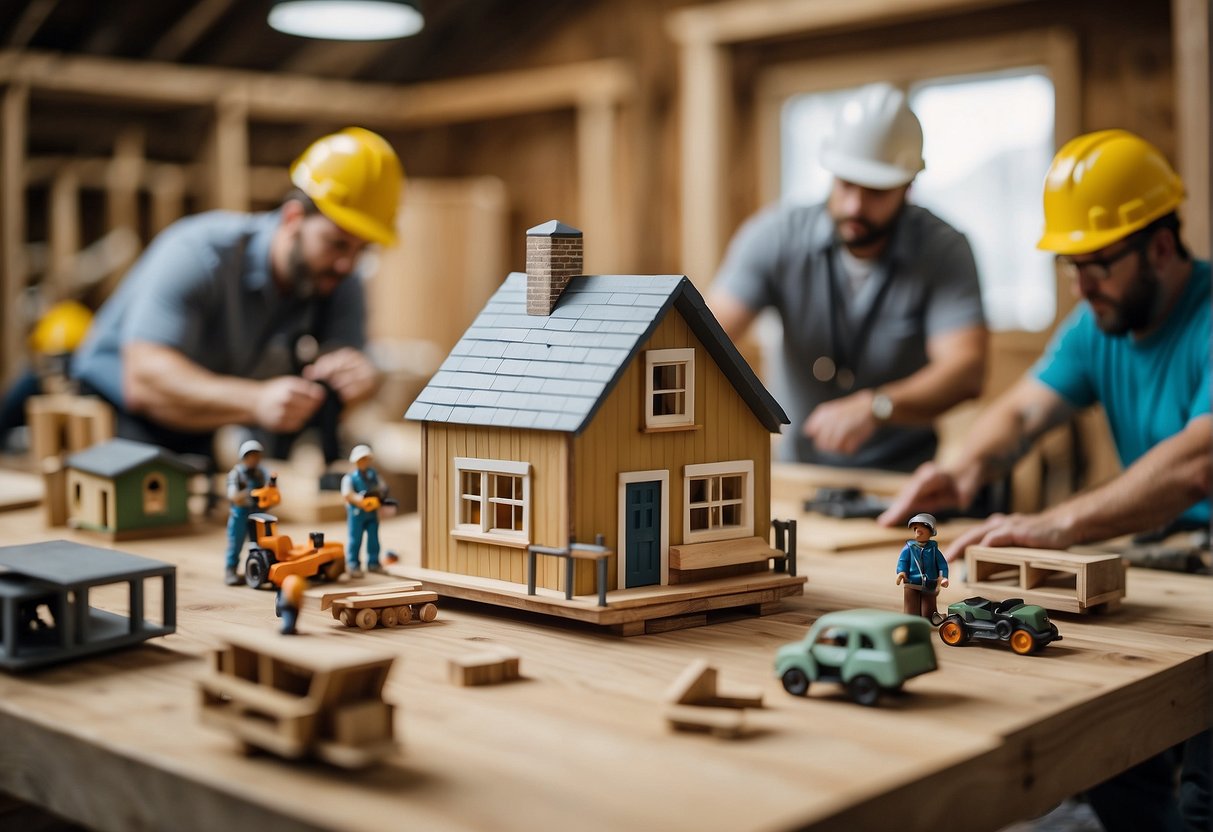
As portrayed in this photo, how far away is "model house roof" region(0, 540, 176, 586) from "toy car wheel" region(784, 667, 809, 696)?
0.99 m

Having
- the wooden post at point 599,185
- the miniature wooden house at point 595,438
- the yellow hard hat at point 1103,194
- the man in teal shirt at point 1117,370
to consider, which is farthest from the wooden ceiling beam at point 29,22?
the yellow hard hat at point 1103,194

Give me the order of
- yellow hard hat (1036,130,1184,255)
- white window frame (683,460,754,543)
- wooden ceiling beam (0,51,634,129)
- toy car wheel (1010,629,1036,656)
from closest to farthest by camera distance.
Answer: toy car wheel (1010,629,1036,656)
white window frame (683,460,754,543)
yellow hard hat (1036,130,1184,255)
wooden ceiling beam (0,51,634,129)

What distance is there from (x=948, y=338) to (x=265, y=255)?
2205mm

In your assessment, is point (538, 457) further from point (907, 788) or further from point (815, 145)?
point (815, 145)

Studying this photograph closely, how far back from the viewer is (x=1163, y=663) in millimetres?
2000

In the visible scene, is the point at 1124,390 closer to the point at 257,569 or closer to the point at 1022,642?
the point at 1022,642

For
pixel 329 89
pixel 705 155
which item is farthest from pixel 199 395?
pixel 329 89

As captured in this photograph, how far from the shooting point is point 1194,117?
470 centimetres

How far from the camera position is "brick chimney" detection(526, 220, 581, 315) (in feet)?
7.55

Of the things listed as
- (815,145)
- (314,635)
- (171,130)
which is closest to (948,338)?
(314,635)

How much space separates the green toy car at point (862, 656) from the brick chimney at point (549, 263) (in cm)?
84

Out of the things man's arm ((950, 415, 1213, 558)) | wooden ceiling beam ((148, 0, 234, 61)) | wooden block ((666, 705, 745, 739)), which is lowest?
wooden block ((666, 705, 745, 739))

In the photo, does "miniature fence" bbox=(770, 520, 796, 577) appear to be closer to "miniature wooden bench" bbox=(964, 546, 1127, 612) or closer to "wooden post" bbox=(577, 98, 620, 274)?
"miniature wooden bench" bbox=(964, 546, 1127, 612)

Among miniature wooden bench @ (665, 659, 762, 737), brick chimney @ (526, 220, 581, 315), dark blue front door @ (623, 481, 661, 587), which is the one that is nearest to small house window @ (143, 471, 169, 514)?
brick chimney @ (526, 220, 581, 315)
